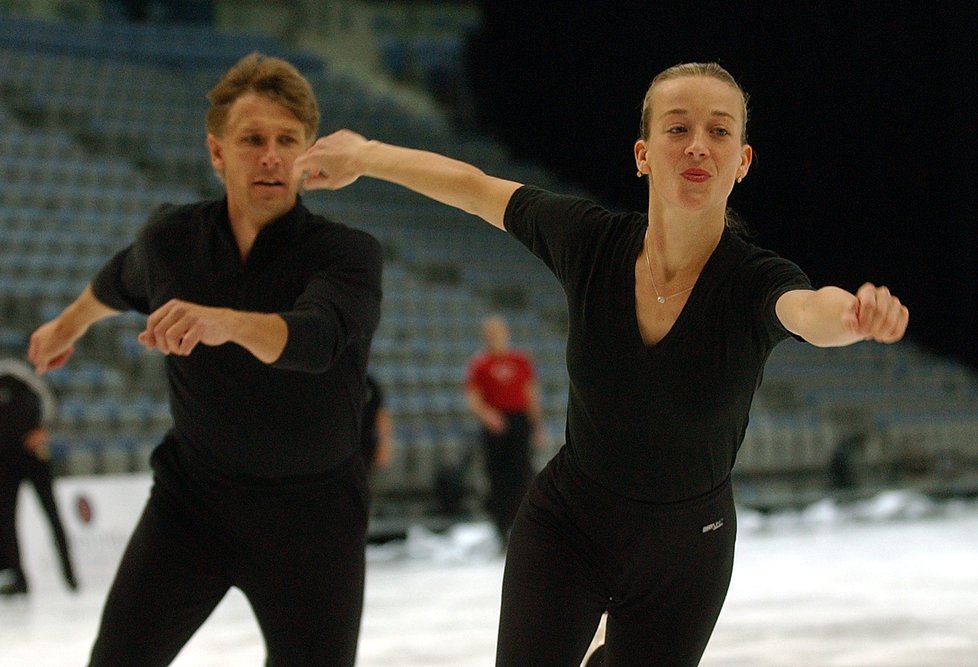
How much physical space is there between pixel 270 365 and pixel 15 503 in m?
4.46

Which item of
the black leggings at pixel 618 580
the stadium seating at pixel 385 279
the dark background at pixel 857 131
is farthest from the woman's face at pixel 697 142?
the dark background at pixel 857 131

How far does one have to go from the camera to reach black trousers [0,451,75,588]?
6277mm

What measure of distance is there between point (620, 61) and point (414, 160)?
39.6 ft

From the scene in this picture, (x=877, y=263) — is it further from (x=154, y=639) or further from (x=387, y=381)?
(x=154, y=639)

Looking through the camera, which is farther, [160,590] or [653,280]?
[160,590]

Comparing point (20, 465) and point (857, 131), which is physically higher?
point (857, 131)

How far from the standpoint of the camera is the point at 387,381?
32.6ft

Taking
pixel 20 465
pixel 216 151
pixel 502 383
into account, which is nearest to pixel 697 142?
pixel 216 151

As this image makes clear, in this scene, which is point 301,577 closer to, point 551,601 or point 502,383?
point 551,601

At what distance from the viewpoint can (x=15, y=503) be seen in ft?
20.8

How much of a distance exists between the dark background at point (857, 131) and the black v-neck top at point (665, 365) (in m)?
10.3

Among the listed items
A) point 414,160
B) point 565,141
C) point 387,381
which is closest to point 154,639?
point 414,160

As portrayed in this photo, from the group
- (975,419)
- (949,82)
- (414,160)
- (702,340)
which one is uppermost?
(949,82)

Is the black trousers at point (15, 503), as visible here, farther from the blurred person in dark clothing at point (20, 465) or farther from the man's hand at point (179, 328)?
the man's hand at point (179, 328)
